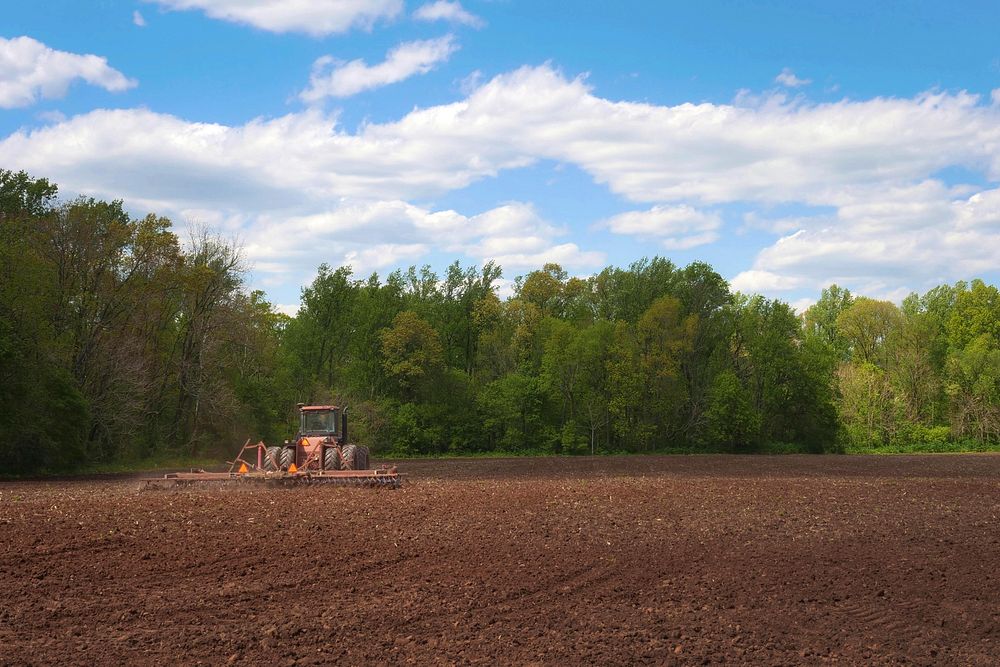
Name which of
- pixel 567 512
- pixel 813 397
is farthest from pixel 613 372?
pixel 567 512

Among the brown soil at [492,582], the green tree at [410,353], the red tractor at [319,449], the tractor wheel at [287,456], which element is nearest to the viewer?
the brown soil at [492,582]

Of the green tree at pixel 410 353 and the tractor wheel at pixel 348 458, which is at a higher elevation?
the green tree at pixel 410 353

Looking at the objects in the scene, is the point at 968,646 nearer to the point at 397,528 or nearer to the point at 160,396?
the point at 397,528

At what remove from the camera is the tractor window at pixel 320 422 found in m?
29.7

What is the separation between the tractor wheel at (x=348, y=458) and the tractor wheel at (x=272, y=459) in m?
2.00

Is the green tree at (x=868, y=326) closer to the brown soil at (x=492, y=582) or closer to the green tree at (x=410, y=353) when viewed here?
the green tree at (x=410, y=353)

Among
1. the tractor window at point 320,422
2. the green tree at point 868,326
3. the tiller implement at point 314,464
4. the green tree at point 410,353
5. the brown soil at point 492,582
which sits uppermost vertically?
the green tree at point 868,326

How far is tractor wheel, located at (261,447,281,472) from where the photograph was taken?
88.9ft

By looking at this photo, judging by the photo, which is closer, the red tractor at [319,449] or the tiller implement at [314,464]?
the tiller implement at [314,464]

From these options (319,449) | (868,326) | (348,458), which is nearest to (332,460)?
(348,458)

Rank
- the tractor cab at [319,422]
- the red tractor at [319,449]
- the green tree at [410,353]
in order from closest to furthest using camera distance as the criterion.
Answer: the red tractor at [319,449]
the tractor cab at [319,422]
the green tree at [410,353]

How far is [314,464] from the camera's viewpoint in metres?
28.2

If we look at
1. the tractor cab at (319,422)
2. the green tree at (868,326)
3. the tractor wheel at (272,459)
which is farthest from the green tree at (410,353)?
the green tree at (868,326)

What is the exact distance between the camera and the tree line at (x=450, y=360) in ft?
136
